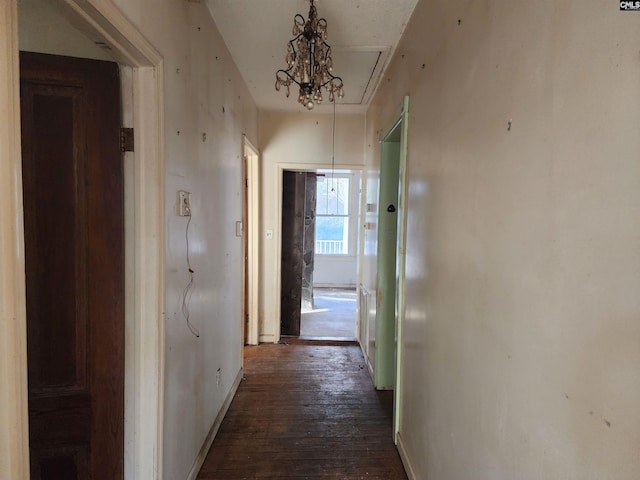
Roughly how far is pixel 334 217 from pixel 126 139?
6635 millimetres

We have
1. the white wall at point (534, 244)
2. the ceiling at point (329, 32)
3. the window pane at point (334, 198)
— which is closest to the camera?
the white wall at point (534, 244)

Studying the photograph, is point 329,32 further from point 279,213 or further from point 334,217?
point 334,217

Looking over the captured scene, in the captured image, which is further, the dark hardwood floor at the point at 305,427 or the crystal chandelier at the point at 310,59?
the dark hardwood floor at the point at 305,427

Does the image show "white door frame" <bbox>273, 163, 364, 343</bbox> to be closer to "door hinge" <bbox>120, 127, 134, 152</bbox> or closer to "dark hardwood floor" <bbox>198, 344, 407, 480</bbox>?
"dark hardwood floor" <bbox>198, 344, 407, 480</bbox>

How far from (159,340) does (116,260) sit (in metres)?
0.37

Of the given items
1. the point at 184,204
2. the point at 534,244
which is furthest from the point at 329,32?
the point at 534,244

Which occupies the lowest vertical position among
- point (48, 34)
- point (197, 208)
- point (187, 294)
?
point (187, 294)

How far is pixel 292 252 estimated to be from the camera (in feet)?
13.1

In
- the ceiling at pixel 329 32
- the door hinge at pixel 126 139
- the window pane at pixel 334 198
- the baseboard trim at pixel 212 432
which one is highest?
the ceiling at pixel 329 32

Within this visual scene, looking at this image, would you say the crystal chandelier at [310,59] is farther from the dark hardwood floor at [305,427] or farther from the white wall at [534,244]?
the dark hardwood floor at [305,427]

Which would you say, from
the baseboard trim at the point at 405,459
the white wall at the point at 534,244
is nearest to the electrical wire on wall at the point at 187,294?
the white wall at the point at 534,244

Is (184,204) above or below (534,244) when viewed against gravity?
above

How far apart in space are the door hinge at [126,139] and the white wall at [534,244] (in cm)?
128

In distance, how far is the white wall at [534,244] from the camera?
1.77 feet
